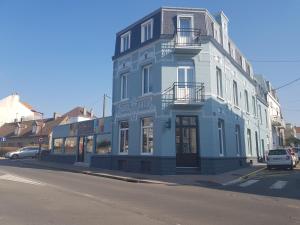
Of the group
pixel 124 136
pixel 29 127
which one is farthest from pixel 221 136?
pixel 29 127

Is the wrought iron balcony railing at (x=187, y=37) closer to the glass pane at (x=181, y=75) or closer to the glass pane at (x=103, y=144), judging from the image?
the glass pane at (x=181, y=75)

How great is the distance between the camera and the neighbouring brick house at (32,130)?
52031 mm

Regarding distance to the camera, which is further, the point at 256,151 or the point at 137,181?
the point at 256,151

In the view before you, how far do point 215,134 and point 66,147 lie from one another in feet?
52.6

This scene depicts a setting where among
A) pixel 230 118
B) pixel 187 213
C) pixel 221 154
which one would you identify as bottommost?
pixel 187 213

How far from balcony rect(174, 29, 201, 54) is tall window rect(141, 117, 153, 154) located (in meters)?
4.75

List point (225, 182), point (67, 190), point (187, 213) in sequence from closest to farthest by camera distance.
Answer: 1. point (187, 213)
2. point (67, 190)
3. point (225, 182)

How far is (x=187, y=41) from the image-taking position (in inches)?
802

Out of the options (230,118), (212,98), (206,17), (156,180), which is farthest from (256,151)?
(156,180)

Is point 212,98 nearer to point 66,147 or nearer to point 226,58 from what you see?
point 226,58

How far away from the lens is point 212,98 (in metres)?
20.4

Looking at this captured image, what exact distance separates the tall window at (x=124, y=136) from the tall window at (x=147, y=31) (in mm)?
5880

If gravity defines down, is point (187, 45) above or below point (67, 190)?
above

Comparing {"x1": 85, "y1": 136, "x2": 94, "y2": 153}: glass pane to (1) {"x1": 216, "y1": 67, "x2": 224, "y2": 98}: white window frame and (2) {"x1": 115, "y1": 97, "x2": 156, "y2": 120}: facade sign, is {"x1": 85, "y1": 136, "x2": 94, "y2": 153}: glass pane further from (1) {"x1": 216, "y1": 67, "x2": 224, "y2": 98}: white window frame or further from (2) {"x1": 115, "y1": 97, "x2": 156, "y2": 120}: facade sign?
(1) {"x1": 216, "y1": 67, "x2": 224, "y2": 98}: white window frame
